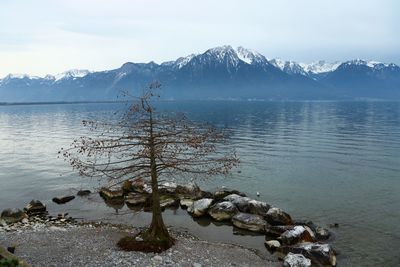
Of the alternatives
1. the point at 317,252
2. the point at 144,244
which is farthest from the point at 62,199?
the point at 317,252

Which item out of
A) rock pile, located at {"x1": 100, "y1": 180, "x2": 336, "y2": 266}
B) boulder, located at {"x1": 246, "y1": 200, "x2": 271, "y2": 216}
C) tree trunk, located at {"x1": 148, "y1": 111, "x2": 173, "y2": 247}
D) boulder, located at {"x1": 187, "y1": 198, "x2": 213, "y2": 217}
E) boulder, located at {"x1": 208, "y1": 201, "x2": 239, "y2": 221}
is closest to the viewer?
tree trunk, located at {"x1": 148, "y1": 111, "x2": 173, "y2": 247}

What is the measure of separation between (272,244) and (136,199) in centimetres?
1699

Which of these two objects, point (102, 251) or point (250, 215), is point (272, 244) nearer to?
point (250, 215)

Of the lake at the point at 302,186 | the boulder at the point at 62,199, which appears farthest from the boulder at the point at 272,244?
the boulder at the point at 62,199

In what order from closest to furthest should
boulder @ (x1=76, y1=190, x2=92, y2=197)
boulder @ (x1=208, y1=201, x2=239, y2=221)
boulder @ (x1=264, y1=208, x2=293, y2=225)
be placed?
boulder @ (x1=264, y1=208, x2=293, y2=225), boulder @ (x1=208, y1=201, x2=239, y2=221), boulder @ (x1=76, y1=190, x2=92, y2=197)

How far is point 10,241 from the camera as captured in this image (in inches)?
1121

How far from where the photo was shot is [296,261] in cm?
2605

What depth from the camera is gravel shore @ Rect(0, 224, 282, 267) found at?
24766 millimetres

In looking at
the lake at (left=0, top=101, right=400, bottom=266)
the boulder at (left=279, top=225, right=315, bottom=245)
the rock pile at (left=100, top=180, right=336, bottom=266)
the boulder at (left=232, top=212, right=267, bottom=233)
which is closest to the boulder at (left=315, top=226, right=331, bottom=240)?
the rock pile at (left=100, top=180, right=336, bottom=266)

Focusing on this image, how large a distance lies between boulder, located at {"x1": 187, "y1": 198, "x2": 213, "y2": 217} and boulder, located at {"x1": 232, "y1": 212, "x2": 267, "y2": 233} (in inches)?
130

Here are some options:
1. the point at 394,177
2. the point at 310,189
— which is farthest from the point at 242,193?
the point at 394,177

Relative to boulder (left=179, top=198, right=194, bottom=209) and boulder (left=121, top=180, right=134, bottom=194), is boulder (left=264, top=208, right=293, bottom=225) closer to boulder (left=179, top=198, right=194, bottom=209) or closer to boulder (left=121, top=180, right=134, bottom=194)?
boulder (left=179, top=198, right=194, bottom=209)

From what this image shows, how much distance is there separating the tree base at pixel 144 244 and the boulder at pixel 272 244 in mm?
7600

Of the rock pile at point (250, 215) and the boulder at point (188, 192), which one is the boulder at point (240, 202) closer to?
the rock pile at point (250, 215)
